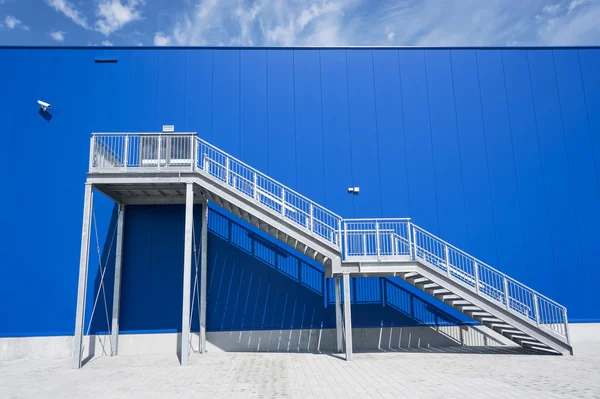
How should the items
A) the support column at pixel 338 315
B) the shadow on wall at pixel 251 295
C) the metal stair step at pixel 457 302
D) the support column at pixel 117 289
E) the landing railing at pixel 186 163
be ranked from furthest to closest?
the shadow on wall at pixel 251 295 < the support column at pixel 117 289 < the support column at pixel 338 315 < the metal stair step at pixel 457 302 < the landing railing at pixel 186 163

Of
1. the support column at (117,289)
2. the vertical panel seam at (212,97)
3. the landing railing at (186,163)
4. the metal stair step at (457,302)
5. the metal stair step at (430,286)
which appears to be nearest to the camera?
the landing railing at (186,163)

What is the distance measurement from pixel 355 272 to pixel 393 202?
4.35 m

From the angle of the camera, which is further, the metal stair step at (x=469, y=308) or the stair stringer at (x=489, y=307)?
the metal stair step at (x=469, y=308)

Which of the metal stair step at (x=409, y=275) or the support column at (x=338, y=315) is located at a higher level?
the metal stair step at (x=409, y=275)

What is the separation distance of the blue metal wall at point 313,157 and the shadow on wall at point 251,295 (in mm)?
75

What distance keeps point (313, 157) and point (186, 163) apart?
5220mm

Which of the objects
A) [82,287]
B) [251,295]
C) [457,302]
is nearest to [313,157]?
[251,295]

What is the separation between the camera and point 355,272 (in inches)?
472

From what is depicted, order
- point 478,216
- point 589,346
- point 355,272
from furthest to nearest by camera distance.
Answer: point 478,216, point 589,346, point 355,272

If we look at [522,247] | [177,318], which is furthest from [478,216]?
[177,318]

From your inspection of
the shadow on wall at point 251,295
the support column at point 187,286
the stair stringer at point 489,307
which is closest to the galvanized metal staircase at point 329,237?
the stair stringer at point 489,307

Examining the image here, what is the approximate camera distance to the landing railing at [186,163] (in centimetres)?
1206

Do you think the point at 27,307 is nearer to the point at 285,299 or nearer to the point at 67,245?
the point at 67,245

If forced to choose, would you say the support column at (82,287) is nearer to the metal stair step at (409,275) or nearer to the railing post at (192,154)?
the railing post at (192,154)
